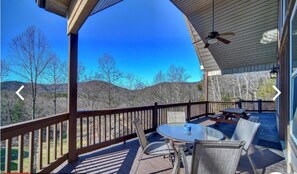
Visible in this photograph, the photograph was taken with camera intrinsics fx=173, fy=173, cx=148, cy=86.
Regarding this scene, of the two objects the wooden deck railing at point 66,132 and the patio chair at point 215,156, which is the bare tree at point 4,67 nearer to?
the wooden deck railing at point 66,132

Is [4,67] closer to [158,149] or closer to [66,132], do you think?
[66,132]

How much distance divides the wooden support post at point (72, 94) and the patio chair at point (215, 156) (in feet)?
7.71

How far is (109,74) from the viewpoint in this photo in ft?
43.8

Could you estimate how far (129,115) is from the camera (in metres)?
5.02

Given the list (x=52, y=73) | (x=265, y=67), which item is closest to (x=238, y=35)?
(x=265, y=67)

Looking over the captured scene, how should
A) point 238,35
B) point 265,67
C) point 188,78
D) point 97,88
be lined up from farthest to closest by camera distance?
1. point 188,78
2. point 97,88
3. point 265,67
4. point 238,35

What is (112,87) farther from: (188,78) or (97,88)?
(188,78)

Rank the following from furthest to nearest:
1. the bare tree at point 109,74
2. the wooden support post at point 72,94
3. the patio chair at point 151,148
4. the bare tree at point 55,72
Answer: the bare tree at point 109,74 → the bare tree at point 55,72 → the wooden support post at point 72,94 → the patio chair at point 151,148

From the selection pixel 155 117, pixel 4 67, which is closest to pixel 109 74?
pixel 4 67

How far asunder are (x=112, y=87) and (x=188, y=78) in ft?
26.7

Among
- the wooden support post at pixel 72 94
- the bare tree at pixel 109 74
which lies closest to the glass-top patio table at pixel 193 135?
the wooden support post at pixel 72 94

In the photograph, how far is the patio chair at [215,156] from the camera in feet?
5.77

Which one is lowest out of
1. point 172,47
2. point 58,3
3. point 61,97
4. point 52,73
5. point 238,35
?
point 61,97

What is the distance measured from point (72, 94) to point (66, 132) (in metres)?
0.84
